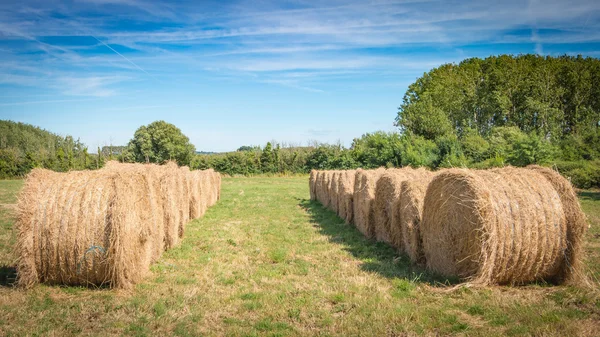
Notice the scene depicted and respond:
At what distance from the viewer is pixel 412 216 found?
854 cm

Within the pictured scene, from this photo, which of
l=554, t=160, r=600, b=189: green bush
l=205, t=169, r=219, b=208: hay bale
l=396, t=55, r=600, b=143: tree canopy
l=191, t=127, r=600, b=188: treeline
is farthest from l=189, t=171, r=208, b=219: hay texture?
l=396, t=55, r=600, b=143: tree canopy

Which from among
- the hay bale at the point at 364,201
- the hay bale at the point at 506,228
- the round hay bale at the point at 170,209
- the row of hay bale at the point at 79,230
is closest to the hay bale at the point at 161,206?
the round hay bale at the point at 170,209

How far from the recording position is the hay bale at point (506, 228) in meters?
6.24

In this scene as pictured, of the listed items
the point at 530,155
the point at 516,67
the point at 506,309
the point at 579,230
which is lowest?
the point at 506,309

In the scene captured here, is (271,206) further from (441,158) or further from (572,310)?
(441,158)

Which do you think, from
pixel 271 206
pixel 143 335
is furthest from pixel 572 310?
pixel 271 206

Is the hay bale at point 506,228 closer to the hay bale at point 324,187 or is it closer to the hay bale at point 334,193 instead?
the hay bale at point 334,193

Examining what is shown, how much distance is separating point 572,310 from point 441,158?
96.9 feet

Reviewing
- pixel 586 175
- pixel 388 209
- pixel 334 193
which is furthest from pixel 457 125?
pixel 388 209

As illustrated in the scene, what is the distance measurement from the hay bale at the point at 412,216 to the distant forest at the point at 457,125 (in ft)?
77.4

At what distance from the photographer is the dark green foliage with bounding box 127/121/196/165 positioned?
57688 mm

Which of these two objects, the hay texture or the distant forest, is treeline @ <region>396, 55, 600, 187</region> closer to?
the distant forest

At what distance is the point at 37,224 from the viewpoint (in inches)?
250

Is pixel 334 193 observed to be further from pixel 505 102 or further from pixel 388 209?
pixel 505 102
